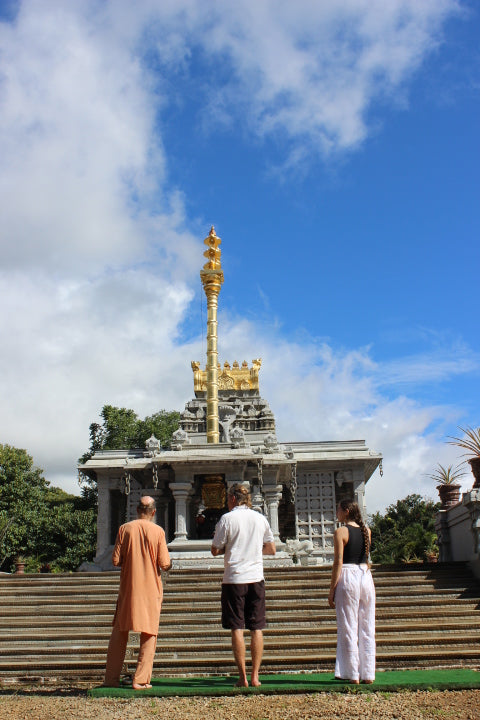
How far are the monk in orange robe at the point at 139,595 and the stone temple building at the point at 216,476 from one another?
1167cm

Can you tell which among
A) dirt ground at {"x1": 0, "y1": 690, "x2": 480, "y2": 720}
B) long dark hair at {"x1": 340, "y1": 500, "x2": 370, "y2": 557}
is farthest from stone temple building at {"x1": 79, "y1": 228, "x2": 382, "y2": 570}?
dirt ground at {"x1": 0, "y1": 690, "x2": 480, "y2": 720}

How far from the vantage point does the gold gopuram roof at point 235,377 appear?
33.5 metres

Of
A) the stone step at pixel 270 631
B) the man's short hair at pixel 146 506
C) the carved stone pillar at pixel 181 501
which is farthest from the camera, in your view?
the carved stone pillar at pixel 181 501

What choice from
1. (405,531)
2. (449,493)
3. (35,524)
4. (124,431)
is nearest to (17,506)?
(35,524)

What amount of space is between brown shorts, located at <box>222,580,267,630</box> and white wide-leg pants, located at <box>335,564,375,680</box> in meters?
0.80

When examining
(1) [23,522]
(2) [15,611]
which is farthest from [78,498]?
(2) [15,611]

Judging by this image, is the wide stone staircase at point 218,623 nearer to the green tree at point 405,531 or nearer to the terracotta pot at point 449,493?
the terracotta pot at point 449,493

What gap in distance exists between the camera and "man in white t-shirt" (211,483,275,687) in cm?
655

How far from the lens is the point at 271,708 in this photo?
562 cm

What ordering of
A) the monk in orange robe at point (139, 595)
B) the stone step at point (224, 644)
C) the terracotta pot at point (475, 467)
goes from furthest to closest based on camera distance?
1. the terracotta pot at point (475, 467)
2. the stone step at point (224, 644)
3. the monk in orange robe at point (139, 595)

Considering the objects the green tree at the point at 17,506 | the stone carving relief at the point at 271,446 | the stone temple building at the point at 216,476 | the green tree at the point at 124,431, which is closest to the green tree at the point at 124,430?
the green tree at the point at 124,431

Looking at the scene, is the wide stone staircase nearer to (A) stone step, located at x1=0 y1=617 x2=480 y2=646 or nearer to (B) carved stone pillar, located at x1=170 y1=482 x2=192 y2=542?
(A) stone step, located at x1=0 y1=617 x2=480 y2=646

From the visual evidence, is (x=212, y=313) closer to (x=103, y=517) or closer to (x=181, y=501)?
(x=181, y=501)

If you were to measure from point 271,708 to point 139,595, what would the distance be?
177cm
